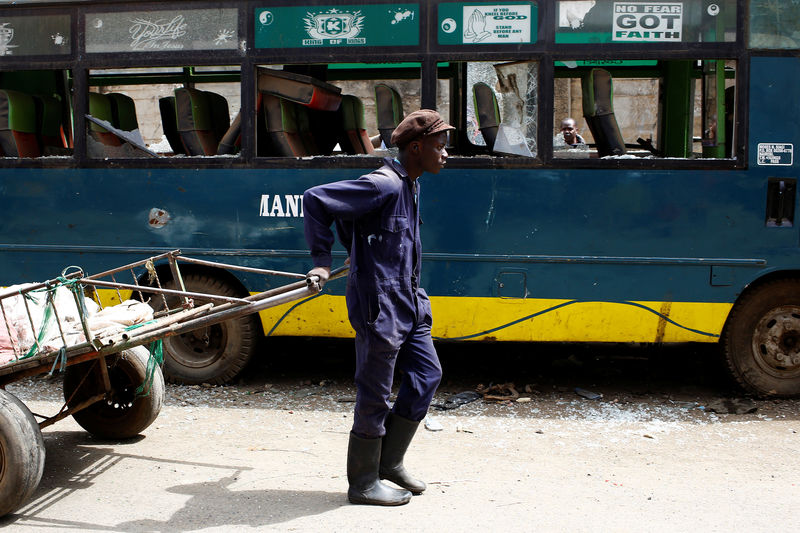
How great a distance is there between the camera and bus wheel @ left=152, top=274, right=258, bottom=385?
19.5 feet

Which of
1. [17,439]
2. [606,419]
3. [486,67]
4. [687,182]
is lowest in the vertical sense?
[606,419]

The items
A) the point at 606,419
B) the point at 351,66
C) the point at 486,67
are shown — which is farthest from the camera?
the point at 351,66

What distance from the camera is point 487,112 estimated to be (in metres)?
5.70

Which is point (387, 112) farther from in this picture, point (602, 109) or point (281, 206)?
point (602, 109)

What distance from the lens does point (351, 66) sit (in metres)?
6.40

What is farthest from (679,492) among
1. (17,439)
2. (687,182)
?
(17,439)

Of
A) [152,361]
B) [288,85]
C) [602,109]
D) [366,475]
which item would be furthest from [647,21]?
[152,361]

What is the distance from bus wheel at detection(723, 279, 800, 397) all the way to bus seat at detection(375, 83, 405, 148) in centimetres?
261

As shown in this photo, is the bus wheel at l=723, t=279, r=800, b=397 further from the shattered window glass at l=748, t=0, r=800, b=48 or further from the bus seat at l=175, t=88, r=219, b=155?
the bus seat at l=175, t=88, r=219, b=155

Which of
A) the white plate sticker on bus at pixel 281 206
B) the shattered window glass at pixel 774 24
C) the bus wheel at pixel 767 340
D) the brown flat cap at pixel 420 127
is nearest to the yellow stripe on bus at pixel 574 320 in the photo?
the bus wheel at pixel 767 340

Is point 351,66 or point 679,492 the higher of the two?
point 351,66

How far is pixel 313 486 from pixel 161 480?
2.47ft

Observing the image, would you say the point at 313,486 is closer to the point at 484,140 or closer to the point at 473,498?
the point at 473,498

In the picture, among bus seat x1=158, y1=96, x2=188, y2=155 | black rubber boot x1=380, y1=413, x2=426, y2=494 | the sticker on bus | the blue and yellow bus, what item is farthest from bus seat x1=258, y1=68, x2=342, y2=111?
black rubber boot x1=380, y1=413, x2=426, y2=494
